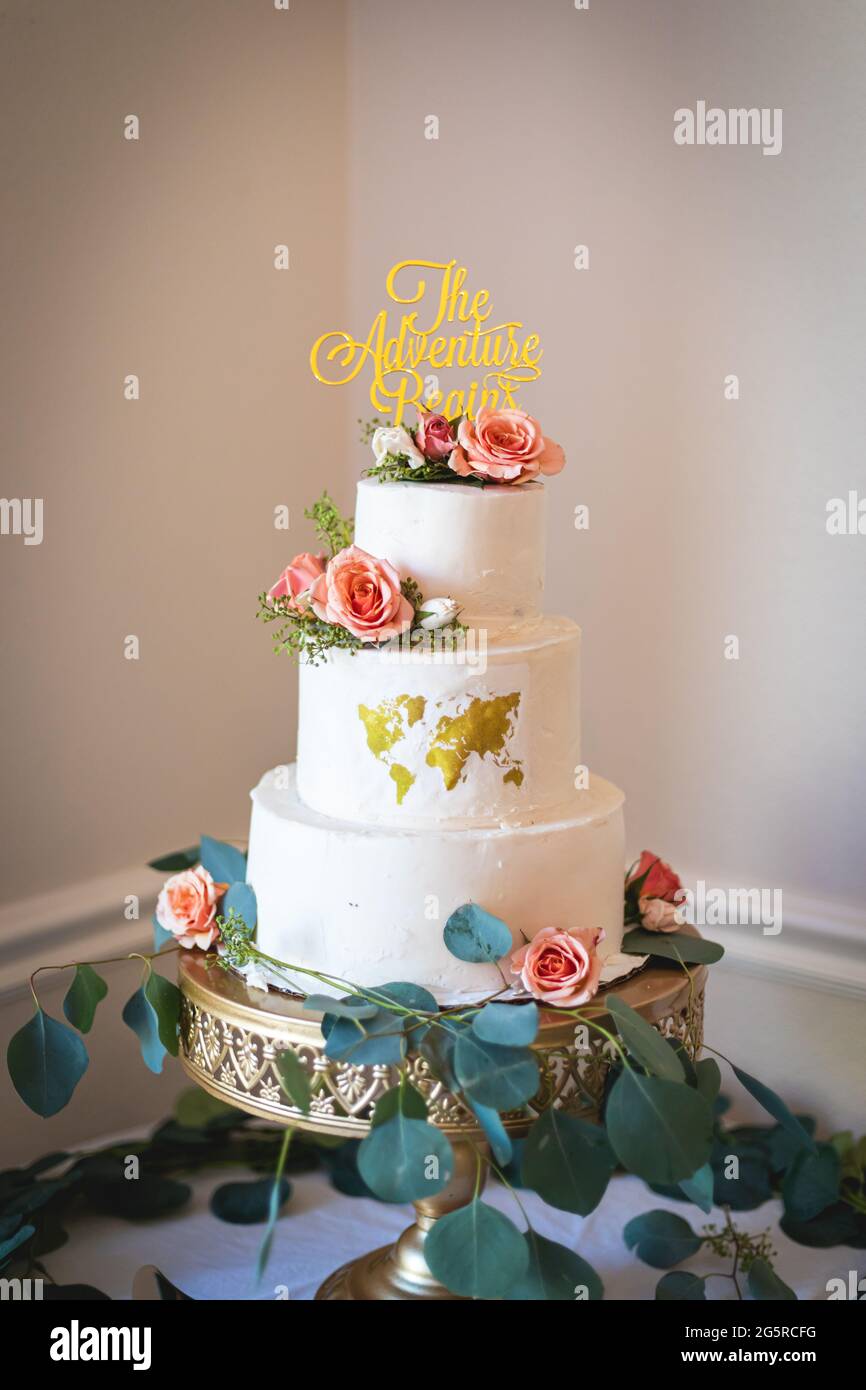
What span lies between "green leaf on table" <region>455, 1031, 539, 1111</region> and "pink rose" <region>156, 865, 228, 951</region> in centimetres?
62

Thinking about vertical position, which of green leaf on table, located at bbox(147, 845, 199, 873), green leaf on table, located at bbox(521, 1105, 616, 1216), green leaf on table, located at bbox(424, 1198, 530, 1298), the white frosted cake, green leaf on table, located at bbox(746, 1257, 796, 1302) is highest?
the white frosted cake

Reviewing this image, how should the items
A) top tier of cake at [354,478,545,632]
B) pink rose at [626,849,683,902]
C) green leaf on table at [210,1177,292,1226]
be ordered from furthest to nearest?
green leaf on table at [210,1177,292,1226], pink rose at [626,849,683,902], top tier of cake at [354,478,545,632]

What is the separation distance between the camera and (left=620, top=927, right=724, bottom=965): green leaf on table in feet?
7.55

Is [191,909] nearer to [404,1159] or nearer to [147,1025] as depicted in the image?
[147,1025]

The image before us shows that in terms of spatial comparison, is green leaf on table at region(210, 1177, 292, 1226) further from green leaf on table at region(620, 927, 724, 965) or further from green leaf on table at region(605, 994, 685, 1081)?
green leaf on table at region(605, 994, 685, 1081)

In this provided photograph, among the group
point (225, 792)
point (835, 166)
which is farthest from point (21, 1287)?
point (835, 166)

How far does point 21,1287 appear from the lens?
242 cm

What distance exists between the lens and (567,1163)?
194 centimetres

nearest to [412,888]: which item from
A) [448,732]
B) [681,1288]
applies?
[448,732]

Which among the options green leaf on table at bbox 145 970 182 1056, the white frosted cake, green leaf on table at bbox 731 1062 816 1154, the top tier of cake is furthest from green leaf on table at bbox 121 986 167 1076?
green leaf on table at bbox 731 1062 816 1154

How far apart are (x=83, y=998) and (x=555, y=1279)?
2.98 ft
